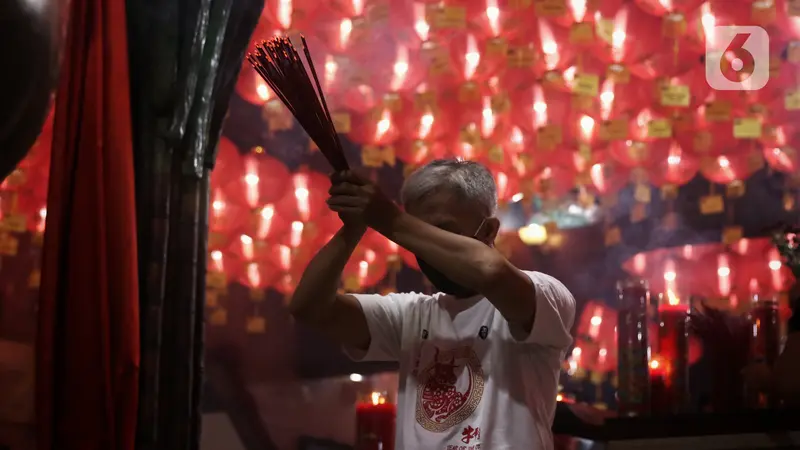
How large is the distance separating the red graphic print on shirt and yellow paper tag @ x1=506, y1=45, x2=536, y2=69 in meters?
1.59

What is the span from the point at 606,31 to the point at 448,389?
161cm

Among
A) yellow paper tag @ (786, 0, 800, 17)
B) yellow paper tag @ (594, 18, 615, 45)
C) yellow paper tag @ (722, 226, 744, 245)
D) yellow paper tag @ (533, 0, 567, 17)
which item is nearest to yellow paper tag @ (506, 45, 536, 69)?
yellow paper tag @ (533, 0, 567, 17)

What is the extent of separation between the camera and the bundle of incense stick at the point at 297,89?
1.13 meters

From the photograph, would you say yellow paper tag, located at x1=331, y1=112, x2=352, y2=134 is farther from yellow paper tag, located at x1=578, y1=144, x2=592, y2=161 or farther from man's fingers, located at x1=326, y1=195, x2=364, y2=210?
man's fingers, located at x1=326, y1=195, x2=364, y2=210

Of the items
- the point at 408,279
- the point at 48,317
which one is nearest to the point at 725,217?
the point at 408,279

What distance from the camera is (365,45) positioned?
270cm

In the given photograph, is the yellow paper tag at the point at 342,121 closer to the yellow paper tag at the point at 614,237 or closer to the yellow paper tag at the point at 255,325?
the yellow paper tag at the point at 255,325

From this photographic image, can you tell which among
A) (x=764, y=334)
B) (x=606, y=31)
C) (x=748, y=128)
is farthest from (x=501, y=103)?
(x=764, y=334)

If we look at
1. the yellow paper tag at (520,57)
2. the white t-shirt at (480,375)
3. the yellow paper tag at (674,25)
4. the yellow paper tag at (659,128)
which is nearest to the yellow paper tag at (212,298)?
the yellow paper tag at (520,57)

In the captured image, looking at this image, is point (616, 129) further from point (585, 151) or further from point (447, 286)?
point (447, 286)

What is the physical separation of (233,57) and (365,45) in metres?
0.91

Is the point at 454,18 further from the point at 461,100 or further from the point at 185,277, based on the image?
the point at 185,277

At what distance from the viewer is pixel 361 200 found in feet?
3.74

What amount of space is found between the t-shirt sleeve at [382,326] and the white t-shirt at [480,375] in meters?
0.05
